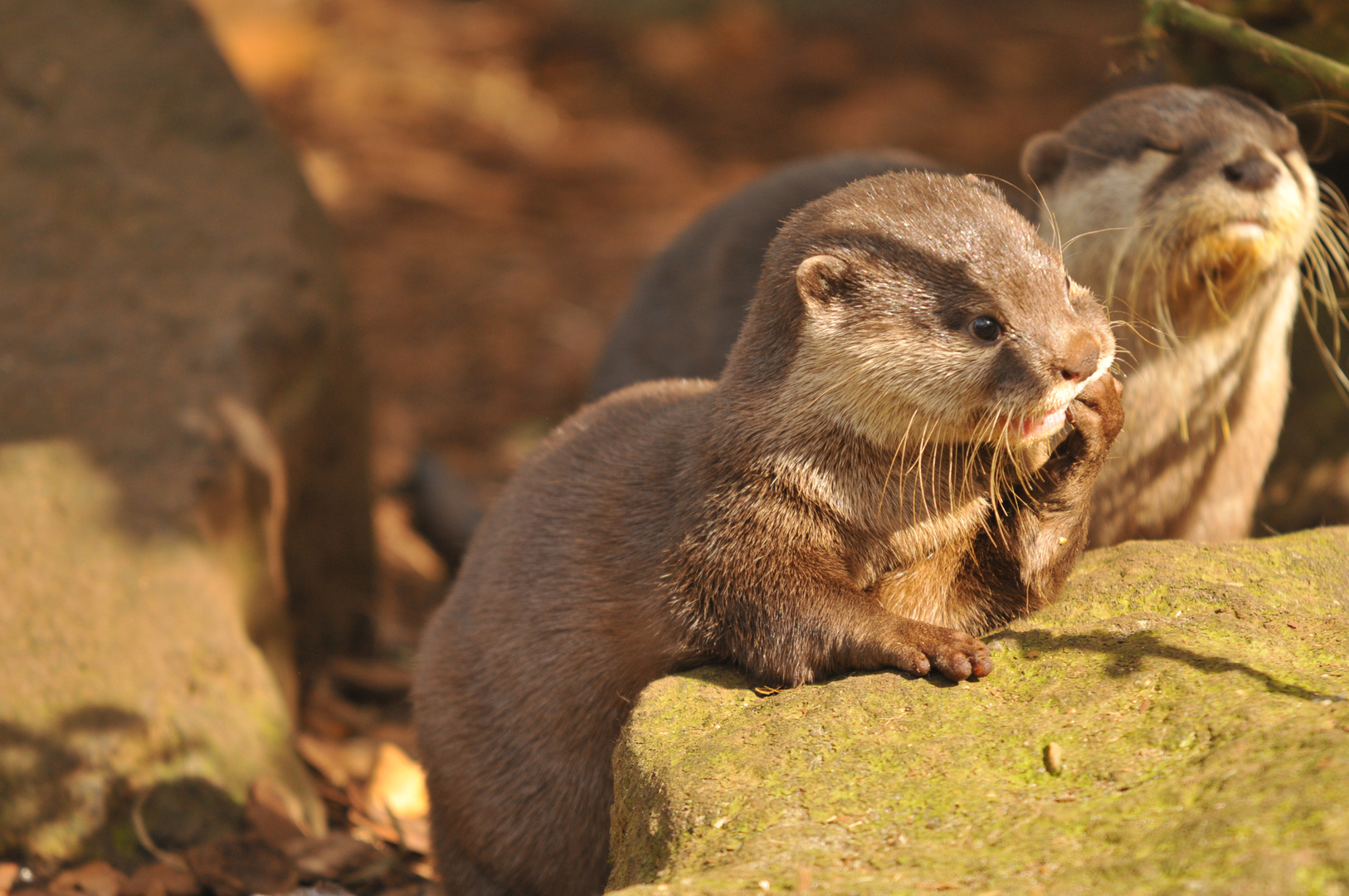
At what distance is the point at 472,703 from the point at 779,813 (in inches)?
38.5

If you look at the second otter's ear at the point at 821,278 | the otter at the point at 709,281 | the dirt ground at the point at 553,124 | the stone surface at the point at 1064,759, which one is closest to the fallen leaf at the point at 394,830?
the stone surface at the point at 1064,759

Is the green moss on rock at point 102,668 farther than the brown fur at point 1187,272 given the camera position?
Yes

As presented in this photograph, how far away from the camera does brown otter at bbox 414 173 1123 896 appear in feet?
6.86

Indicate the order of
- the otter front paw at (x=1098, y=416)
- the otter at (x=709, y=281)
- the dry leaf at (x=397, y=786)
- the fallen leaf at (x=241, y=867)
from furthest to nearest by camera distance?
the otter at (x=709, y=281)
the dry leaf at (x=397, y=786)
the fallen leaf at (x=241, y=867)
the otter front paw at (x=1098, y=416)

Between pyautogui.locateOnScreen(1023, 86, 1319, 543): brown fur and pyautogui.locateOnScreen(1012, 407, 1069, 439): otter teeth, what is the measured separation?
89 centimetres

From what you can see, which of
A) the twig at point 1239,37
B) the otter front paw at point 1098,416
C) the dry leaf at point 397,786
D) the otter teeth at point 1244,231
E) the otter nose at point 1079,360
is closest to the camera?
the otter nose at point 1079,360

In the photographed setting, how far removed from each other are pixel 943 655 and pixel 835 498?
33 centimetres

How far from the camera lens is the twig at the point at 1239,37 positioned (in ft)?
8.19

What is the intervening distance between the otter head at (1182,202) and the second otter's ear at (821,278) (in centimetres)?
68

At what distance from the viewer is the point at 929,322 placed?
212cm

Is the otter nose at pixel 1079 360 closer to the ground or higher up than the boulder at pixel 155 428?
higher up

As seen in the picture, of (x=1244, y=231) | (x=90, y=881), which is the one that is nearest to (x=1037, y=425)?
(x=1244, y=231)

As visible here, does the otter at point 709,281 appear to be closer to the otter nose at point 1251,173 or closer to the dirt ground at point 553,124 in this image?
the otter nose at point 1251,173

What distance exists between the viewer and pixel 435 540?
4.57m
